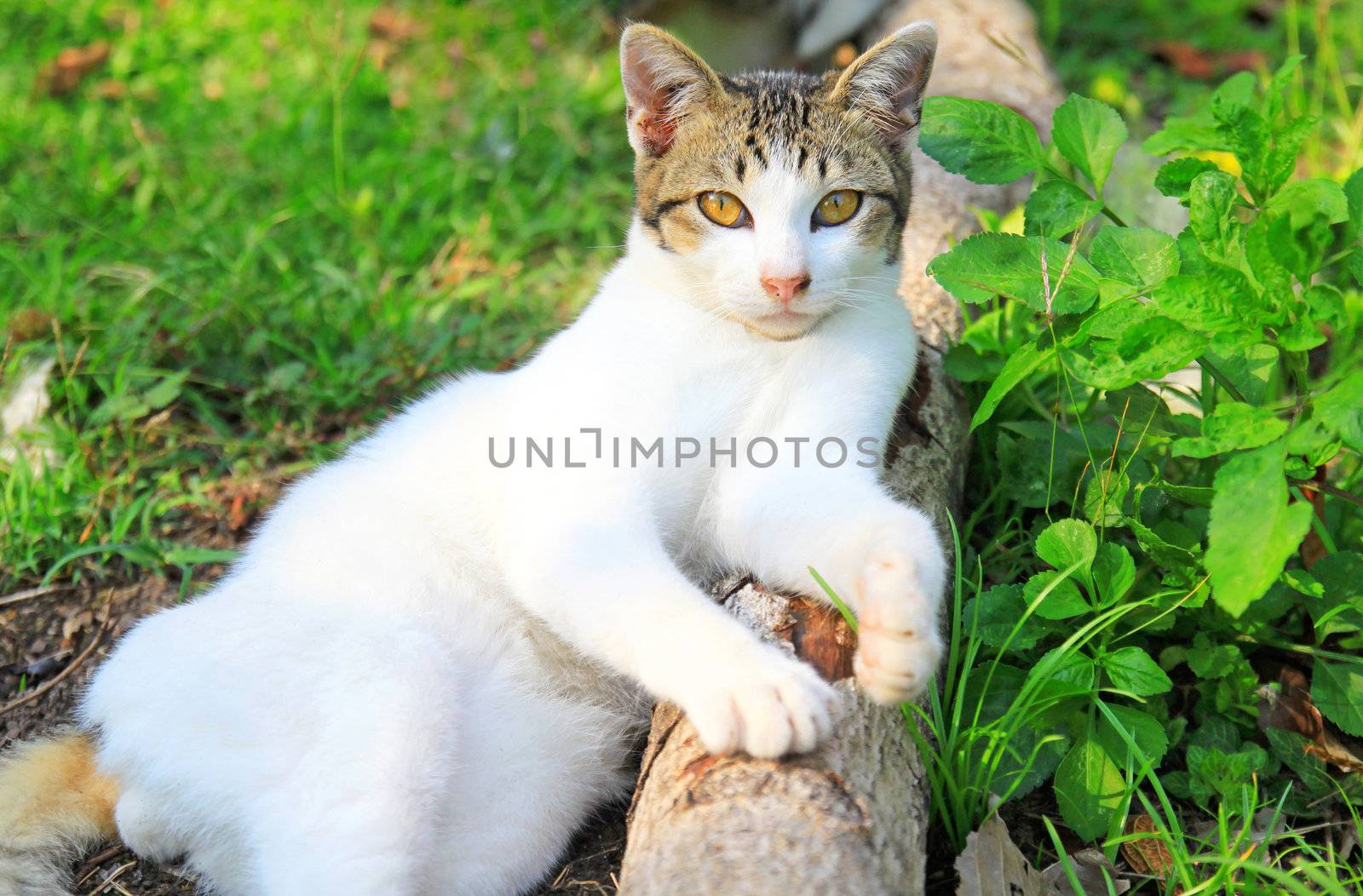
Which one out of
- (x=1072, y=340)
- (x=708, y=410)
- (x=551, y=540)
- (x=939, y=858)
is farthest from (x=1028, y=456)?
(x=551, y=540)

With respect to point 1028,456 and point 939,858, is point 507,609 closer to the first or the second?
point 939,858

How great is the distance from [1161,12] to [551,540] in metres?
5.41

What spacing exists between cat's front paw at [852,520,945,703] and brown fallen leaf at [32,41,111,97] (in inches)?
198

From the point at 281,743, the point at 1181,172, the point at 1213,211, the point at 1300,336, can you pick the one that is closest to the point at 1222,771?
the point at 1300,336

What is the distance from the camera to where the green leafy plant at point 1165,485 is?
1979 millimetres

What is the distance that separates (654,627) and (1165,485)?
116 cm

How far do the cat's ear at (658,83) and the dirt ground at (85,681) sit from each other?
1.67 m

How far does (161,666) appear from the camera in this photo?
2166 millimetres

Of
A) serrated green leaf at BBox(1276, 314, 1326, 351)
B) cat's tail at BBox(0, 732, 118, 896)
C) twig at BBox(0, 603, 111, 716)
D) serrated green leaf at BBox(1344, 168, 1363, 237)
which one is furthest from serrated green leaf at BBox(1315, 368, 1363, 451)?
twig at BBox(0, 603, 111, 716)

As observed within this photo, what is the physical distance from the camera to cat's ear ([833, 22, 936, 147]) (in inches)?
102

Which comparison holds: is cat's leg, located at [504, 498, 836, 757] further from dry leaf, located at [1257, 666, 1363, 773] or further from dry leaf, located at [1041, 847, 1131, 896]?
dry leaf, located at [1257, 666, 1363, 773]

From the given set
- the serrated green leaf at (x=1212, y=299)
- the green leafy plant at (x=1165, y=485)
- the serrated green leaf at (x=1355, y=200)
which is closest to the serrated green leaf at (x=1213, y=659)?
the green leafy plant at (x=1165, y=485)

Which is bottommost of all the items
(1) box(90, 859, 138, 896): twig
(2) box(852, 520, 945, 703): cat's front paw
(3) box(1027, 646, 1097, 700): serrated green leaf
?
(1) box(90, 859, 138, 896): twig

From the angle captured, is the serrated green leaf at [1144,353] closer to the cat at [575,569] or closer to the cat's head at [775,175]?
the cat at [575,569]
